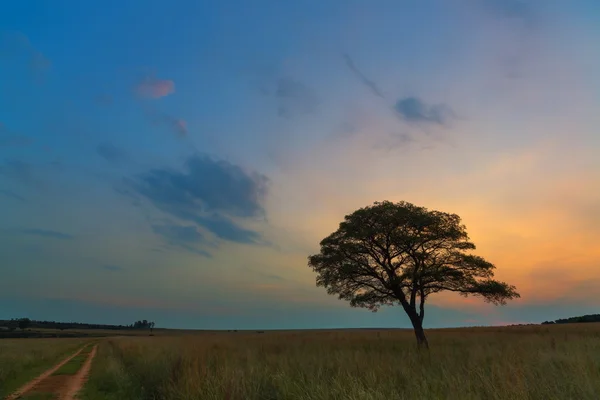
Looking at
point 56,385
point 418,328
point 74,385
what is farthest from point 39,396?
point 418,328

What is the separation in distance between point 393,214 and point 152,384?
65.8ft

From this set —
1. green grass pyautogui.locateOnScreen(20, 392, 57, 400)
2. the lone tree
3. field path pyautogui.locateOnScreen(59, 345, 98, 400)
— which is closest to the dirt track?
field path pyautogui.locateOnScreen(59, 345, 98, 400)

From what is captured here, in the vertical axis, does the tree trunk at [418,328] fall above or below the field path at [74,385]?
above

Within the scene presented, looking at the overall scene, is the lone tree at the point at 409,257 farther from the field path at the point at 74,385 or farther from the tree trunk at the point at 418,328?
the field path at the point at 74,385

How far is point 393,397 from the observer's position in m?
6.86

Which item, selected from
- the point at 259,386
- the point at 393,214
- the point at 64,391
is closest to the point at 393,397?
the point at 259,386

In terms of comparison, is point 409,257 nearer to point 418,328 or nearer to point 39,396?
point 418,328

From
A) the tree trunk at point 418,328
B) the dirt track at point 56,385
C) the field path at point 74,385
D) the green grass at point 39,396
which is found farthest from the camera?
the tree trunk at point 418,328

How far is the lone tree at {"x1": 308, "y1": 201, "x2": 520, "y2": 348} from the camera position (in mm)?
28609

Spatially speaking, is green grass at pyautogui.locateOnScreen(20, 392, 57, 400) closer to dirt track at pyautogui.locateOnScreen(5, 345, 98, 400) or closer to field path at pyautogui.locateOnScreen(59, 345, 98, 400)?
dirt track at pyautogui.locateOnScreen(5, 345, 98, 400)

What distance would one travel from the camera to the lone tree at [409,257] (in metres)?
28.6

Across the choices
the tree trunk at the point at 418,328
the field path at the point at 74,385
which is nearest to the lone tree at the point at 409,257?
the tree trunk at the point at 418,328

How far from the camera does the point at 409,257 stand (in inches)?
1167

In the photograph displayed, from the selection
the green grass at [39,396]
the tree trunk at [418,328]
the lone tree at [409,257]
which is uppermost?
the lone tree at [409,257]
